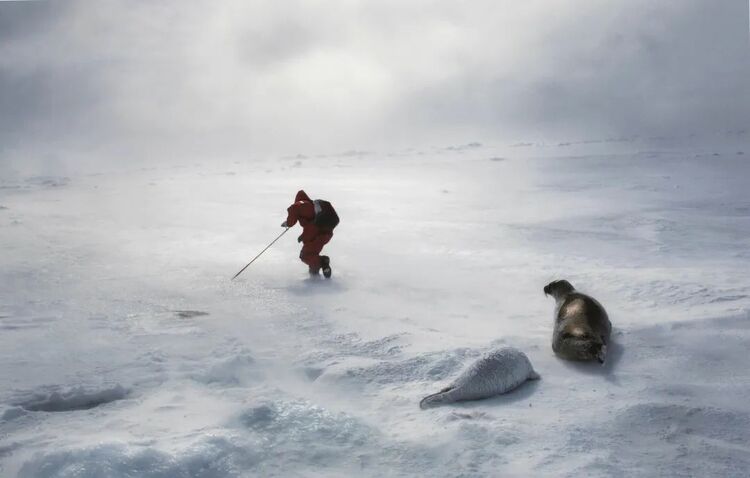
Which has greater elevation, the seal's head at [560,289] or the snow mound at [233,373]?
the seal's head at [560,289]

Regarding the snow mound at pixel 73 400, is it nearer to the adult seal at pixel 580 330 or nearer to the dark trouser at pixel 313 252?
the adult seal at pixel 580 330

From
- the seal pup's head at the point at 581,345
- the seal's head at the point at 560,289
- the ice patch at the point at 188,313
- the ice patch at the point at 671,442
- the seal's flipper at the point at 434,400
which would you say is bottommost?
the ice patch at the point at 671,442

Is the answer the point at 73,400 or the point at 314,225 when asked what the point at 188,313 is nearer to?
the point at 73,400

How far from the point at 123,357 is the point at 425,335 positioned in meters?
2.09

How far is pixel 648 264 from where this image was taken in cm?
614

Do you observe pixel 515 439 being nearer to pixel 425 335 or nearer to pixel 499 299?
pixel 425 335

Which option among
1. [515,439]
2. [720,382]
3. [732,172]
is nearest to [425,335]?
[515,439]

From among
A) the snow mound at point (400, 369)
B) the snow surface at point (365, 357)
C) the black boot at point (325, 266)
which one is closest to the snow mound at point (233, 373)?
the snow surface at point (365, 357)

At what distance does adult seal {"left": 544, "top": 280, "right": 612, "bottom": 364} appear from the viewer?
3.35 m

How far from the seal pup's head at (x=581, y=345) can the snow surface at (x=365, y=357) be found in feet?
0.21

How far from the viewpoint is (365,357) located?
359 centimetres

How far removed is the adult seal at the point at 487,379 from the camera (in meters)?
2.86

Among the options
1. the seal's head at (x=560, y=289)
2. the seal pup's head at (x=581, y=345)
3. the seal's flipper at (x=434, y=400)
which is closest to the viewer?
the seal's flipper at (x=434, y=400)

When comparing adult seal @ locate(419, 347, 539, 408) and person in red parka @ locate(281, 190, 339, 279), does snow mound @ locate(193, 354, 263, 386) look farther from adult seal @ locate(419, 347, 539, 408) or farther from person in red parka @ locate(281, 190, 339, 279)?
person in red parka @ locate(281, 190, 339, 279)
